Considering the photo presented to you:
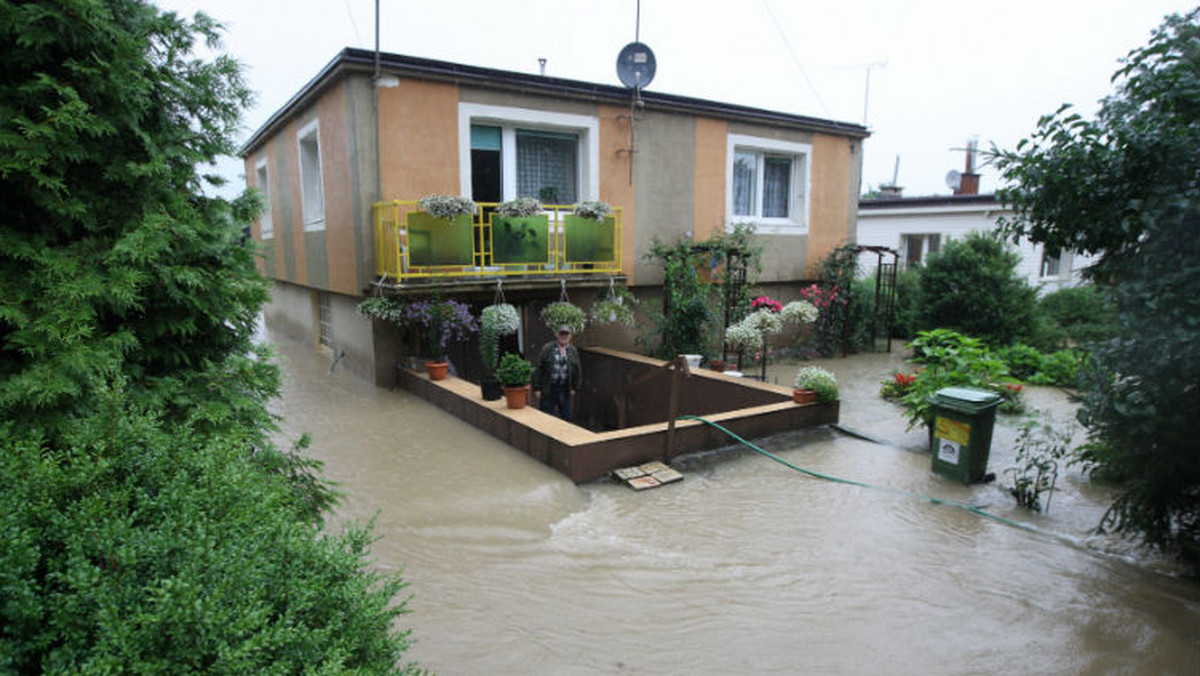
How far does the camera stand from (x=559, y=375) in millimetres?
8859

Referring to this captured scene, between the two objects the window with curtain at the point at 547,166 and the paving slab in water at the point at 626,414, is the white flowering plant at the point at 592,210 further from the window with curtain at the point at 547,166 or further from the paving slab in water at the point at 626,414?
the paving slab in water at the point at 626,414

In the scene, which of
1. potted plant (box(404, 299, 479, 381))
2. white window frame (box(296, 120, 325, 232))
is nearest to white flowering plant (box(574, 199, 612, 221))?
potted plant (box(404, 299, 479, 381))

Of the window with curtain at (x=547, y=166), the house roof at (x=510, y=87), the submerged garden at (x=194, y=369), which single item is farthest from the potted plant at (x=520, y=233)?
the submerged garden at (x=194, y=369)

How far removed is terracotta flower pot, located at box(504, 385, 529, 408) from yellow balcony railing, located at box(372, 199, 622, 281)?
107 inches

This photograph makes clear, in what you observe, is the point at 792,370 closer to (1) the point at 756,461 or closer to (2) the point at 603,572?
(1) the point at 756,461

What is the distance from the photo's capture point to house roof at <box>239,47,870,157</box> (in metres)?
9.45

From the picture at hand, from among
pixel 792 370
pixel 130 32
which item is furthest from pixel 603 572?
pixel 792 370

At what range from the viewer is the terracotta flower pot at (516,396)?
764 centimetres

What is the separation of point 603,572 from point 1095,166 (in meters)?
4.42

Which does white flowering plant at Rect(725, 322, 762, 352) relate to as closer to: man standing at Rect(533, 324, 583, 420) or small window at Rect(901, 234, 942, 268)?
man standing at Rect(533, 324, 583, 420)

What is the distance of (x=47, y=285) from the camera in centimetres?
299

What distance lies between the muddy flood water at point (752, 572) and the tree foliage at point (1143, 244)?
815 millimetres

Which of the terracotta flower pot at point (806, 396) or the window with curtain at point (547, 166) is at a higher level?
the window with curtain at point (547, 166)

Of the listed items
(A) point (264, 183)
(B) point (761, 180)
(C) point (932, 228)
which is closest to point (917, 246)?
(C) point (932, 228)
